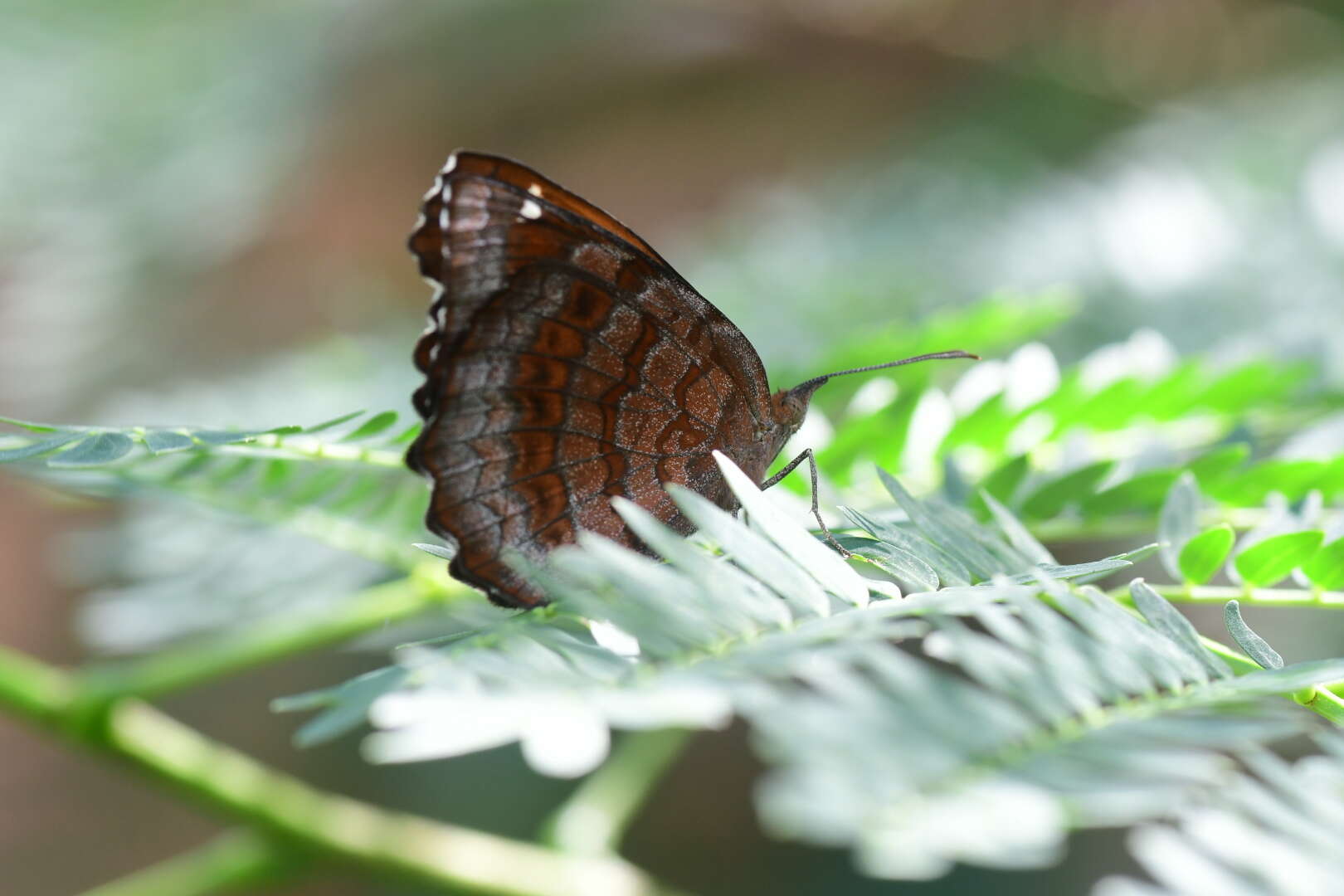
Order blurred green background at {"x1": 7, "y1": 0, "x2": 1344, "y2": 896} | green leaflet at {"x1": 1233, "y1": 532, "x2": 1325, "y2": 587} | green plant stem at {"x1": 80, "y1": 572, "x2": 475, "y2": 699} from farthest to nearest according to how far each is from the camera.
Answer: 1. blurred green background at {"x1": 7, "y1": 0, "x2": 1344, "y2": 896}
2. green plant stem at {"x1": 80, "y1": 572, "x2": 475, "y2": 699}
3. green leaflet at {"x1": 1233, "y1": 532, "x2": 1325, "y2": 587}

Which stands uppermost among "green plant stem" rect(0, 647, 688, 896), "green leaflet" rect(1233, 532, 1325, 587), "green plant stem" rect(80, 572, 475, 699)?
"green leaflet" rect(1233, 532, 1325, 587)

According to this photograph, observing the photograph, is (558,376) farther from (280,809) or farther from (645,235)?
(645,235)

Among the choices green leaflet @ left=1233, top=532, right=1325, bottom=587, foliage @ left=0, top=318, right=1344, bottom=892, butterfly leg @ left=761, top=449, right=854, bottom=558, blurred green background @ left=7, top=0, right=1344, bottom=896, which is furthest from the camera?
blurred green background @ left=7, top=0, right=1344, bottom=896

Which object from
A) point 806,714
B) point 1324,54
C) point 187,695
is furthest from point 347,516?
point 187,695

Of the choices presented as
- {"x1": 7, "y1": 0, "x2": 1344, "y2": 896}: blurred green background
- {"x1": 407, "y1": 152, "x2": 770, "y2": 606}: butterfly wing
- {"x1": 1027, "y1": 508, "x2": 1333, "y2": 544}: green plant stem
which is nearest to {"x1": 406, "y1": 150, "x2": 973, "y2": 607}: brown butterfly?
{"x1": 407, "y1": 152, "x2": 770, "y2": 606}: butterfly wing

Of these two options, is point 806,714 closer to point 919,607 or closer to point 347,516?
point 919,607

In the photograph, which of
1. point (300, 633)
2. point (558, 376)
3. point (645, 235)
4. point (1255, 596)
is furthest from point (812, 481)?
point (645, 235)

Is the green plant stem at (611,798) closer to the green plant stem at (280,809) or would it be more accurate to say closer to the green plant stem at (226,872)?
the green plant stem at (280,809)

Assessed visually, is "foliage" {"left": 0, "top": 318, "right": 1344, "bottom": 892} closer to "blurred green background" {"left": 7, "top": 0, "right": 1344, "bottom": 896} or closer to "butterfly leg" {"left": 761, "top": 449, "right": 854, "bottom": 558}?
"butterfly leg" {"left": 761, "top": 449, "right": 854, "bottom": 558}
